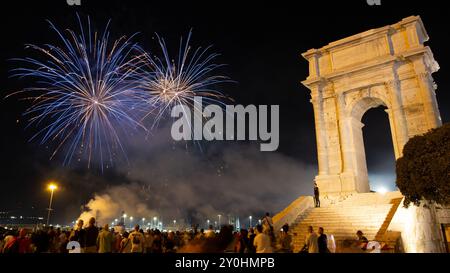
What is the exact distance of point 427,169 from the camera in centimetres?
1617

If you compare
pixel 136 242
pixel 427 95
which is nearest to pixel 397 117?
pixel 427 95

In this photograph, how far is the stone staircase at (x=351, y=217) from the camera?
1694 cm

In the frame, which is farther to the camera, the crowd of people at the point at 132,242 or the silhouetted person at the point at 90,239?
the silhouetted person at the point at 90,239

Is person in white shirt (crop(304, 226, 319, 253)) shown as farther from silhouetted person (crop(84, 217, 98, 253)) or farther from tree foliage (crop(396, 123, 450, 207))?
tree foliage (crop(396, 123, 450, 207))

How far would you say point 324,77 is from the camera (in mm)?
28984

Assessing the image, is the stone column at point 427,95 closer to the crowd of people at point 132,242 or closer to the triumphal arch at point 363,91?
the triumphal arch at point 363,91

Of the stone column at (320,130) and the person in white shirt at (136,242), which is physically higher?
the stone column at (320,130)

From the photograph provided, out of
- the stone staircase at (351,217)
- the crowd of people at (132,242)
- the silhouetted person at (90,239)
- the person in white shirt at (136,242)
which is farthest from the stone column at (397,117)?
the silhouetted person at (90,239)

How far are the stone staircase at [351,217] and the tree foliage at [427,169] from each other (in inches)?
73.0

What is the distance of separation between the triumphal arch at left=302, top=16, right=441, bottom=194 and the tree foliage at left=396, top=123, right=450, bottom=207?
24.8ft

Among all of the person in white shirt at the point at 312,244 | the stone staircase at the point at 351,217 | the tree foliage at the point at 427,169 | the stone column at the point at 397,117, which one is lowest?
the person in white shirt at the point at 312,244
